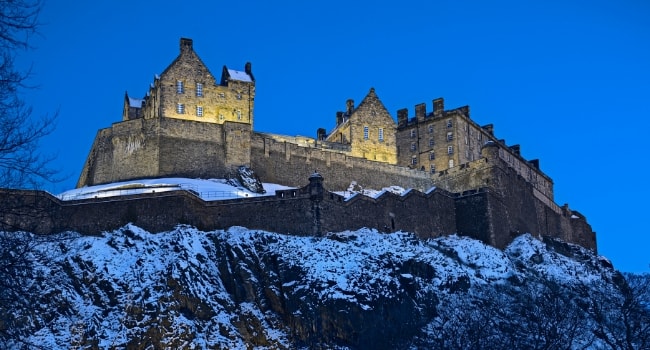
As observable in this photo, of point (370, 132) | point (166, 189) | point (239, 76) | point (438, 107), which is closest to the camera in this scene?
point (166, 189)

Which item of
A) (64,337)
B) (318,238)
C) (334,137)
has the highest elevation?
(334,137)

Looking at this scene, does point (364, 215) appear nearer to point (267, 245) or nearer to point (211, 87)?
point (267, 245)

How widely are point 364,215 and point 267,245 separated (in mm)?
9160

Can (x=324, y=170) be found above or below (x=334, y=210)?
above

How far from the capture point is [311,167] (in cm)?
7269

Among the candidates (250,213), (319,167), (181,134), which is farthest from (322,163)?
(250,213)

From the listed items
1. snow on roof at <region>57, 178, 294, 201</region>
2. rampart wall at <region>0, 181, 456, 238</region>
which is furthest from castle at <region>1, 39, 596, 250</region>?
snow on roof at <region>57, 178, 294, 201</region>

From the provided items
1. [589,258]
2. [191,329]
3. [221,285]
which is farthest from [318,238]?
[589,258]

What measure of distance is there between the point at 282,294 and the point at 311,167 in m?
23.1

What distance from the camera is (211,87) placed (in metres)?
74.2

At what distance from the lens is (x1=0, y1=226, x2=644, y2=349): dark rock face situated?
4622 cm

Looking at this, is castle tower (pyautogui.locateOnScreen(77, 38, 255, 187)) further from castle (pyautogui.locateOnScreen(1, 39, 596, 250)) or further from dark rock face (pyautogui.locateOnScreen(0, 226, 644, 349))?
dark rock face (pyautogui.locateOnScreen(0, 226, 644, 349))

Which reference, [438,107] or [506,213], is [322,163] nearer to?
[506,213]

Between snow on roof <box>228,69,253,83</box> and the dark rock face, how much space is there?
2426 cm
